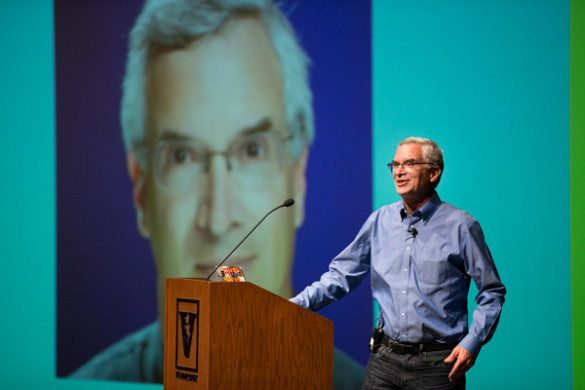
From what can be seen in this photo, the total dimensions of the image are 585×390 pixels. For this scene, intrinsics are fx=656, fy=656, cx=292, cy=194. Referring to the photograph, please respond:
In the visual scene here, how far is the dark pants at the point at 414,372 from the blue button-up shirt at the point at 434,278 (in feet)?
0.22

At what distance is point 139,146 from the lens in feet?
15.9

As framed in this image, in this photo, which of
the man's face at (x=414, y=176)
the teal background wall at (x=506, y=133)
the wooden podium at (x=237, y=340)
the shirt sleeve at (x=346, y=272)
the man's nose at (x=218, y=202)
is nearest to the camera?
the wooden podium at (x=237, y=340)

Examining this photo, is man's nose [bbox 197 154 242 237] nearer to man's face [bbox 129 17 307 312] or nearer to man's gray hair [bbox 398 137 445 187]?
man's face [bbox 129 17 307 312]

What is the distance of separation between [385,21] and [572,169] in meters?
1.49

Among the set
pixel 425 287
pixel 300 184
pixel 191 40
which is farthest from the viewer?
pixel 191 40

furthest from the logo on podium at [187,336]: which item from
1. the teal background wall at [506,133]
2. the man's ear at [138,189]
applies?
the man's ear at [138,189]

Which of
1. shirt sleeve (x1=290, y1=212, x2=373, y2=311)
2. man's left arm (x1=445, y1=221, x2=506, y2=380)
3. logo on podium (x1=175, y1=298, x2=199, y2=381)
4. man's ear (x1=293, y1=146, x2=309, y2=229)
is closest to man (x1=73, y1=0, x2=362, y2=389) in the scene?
man's ear (x1=293, y1=146, x2=309, y2=229)

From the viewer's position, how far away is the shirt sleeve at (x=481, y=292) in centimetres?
233

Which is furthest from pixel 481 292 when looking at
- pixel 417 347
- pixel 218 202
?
pixel 218 202

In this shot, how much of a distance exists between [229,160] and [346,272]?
2037 millimetres

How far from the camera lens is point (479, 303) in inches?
95.6

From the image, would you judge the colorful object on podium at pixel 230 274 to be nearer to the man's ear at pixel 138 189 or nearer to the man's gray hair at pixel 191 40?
the man's gray hair at pixel 191 40

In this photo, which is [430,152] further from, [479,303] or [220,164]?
[220,164]

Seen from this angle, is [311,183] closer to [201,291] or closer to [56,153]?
[56,153]
